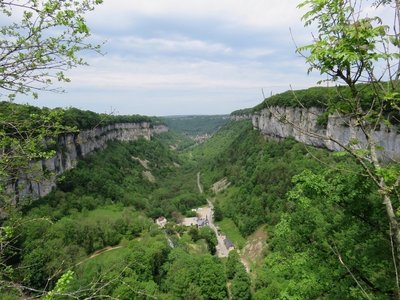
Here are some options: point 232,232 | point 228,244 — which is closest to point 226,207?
point 232,232

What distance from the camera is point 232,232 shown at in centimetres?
6900

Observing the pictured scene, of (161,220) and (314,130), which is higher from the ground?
(314,130)

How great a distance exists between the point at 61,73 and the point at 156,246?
40.5m

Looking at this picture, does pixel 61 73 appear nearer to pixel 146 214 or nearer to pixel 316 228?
pixel 316 228

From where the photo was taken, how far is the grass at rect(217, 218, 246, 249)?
61.7 metres

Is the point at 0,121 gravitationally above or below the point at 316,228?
above

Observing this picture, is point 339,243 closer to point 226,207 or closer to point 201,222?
point 201,222

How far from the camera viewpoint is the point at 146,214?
259 ft

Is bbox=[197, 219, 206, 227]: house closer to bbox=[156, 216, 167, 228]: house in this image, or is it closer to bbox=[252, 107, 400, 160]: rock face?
bbox=[156, 216, 167, 228]: house

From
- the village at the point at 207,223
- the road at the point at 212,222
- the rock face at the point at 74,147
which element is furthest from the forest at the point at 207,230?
the rock face at the point at 74,147

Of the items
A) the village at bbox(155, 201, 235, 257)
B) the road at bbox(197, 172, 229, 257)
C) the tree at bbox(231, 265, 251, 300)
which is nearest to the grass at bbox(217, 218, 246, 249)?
the village at bbox(155, 201, 235, 257)

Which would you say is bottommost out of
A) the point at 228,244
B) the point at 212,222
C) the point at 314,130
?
the point at 228,244

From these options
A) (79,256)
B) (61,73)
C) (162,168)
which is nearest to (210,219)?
(79,256)

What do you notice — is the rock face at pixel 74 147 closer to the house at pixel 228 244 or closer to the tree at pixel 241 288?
the tree at pixel 241 288
